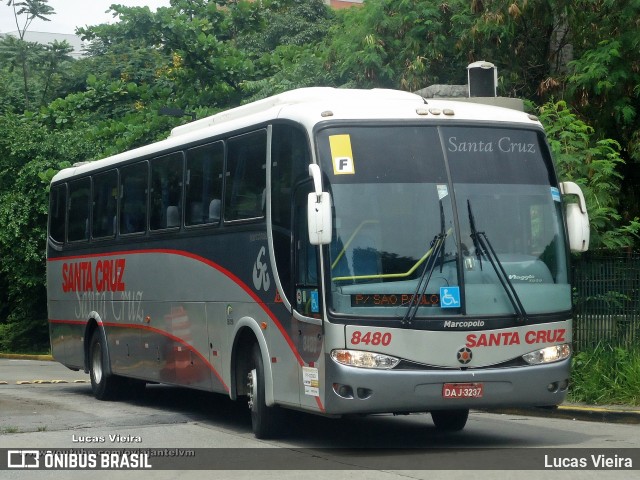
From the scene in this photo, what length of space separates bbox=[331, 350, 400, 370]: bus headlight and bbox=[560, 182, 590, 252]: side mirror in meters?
2.33

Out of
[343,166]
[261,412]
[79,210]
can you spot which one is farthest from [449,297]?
[79,210]

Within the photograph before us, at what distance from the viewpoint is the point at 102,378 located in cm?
1817

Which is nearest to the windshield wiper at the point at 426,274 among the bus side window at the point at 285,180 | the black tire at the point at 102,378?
the bus side window at the point at 285,180

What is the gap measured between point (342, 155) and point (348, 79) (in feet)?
46.1

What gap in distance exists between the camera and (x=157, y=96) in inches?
1207

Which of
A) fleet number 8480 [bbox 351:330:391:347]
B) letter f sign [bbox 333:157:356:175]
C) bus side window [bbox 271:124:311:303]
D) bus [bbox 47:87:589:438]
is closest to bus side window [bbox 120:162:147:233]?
bus [bbox 47:87:589:438]

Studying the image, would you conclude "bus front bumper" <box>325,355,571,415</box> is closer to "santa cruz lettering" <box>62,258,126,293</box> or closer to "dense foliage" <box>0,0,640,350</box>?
"dense foliage" <box>0,0,640,350</box>

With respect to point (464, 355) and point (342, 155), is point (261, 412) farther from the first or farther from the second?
point (342, 155)

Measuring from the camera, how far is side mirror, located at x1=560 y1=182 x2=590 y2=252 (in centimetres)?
1179

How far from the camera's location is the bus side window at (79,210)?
19062mm

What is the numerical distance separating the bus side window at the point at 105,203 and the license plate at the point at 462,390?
8066 millimetres

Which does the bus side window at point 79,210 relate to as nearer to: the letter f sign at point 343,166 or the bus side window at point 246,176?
the bus side window at point 246,176
